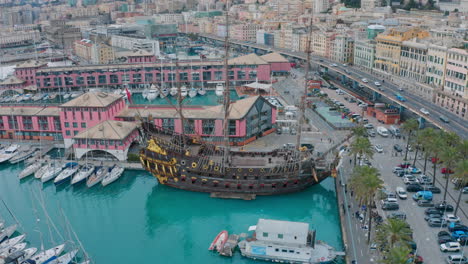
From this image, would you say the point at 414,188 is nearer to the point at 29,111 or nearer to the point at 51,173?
the point at 51,173

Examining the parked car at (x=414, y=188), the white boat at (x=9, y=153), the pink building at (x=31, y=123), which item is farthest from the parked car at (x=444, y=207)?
the white boat at (x=9, y=153)

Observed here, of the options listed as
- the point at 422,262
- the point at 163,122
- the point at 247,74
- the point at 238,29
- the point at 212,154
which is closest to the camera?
the point at 422,262

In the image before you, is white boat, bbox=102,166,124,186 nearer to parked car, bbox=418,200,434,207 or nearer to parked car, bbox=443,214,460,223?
parked car, bbox=418,200,434,207

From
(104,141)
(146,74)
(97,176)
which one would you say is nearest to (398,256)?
(97,176)

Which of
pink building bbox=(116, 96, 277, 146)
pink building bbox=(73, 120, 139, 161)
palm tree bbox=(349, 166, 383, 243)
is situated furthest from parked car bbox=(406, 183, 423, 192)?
pink building bbox=(73, 120, 139, 161)

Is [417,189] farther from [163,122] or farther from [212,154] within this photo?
[163,122]

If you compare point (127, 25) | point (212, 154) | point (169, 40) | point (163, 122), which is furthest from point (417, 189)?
point (127, 25)
